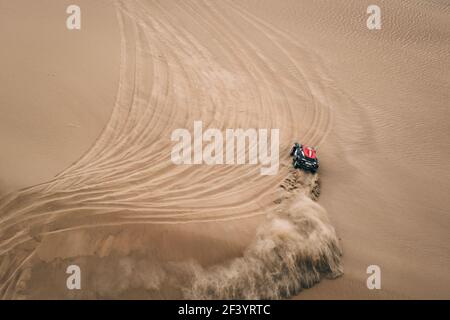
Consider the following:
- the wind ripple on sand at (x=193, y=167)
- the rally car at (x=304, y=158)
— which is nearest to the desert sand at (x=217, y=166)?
the wind ripple on sand at (x=193, y=167)

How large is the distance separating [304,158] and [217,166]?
5.08 feet

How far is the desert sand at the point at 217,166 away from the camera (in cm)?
495

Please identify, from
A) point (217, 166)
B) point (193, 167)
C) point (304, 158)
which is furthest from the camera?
point (304, 158)

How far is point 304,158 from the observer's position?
6770mm

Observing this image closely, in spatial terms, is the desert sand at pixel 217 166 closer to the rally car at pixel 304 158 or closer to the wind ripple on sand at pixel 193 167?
the wind ripple on sand at pixel 193 167

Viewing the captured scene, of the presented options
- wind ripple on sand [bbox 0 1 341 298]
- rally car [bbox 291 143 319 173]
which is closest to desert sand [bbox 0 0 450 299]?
wind ripple on sand [bbox 0 1 341 298]

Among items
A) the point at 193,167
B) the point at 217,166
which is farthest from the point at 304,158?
the point at 193,167

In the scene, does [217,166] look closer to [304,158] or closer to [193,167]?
[193,167]

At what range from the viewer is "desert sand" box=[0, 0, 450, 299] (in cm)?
495

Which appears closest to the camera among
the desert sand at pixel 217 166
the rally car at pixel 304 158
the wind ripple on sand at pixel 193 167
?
the desert sand at pixel 217 166

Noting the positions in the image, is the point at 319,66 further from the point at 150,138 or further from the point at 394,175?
the point at 150,138

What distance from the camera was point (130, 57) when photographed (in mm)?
8242

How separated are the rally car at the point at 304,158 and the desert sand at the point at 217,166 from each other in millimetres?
152

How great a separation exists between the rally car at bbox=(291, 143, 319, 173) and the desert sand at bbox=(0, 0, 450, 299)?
0.50 feet
